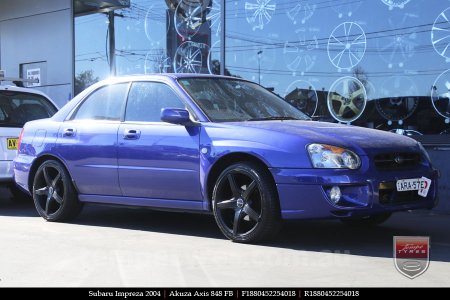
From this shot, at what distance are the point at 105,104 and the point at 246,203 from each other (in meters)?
2.26

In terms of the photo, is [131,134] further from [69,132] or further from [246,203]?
[246,203]

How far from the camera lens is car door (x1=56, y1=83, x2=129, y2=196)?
6.52m

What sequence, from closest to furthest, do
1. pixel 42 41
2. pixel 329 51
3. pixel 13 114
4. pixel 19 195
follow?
1. pixel 13 114
2. pixel 19 195
3. pixel 329 51
4. pixel 42 41

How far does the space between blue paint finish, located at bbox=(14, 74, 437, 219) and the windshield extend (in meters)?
0.13

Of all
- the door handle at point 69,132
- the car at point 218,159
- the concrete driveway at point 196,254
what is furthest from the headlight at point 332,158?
the door handle at point 69,132

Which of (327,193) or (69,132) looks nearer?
(327,193)

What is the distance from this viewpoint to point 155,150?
19.9 ft

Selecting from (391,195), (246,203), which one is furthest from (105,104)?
(391,195)

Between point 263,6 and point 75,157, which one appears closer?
point 75,157

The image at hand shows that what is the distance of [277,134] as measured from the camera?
5.39m

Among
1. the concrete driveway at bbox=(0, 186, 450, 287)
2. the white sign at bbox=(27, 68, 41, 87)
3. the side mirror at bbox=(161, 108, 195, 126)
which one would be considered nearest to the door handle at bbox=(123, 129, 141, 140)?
the side mirror at bbox=(161, 108, 195, 126)

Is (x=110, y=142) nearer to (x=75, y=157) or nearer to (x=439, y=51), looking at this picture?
(x=75, y=157)
